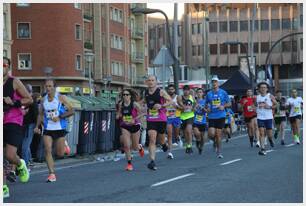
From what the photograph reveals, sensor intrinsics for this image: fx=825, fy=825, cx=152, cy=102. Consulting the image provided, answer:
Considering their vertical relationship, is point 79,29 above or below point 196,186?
above

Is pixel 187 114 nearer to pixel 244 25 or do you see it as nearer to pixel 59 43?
pixel 59 43

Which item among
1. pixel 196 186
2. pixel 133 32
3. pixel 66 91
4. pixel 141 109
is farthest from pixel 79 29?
pixel 196 186

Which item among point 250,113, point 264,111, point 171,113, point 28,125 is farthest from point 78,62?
point 28,125

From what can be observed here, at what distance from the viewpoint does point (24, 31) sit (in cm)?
6128

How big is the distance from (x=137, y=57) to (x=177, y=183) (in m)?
71.2

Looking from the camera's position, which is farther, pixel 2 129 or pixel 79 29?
pixel 79 29

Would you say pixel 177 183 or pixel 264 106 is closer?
pixel 177 183

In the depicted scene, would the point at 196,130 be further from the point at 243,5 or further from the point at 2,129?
the point at 243,5

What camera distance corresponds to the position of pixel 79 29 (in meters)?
63.9

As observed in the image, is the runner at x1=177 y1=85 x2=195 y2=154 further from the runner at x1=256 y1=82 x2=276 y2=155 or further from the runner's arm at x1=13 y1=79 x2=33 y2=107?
the runner's arm at x1=13 y1=79 x2=33 y2=107

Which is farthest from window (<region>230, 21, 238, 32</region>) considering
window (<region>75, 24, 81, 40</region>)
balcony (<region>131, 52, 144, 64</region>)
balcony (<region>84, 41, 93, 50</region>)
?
window (<region>75, 24, 81, 40</region>)

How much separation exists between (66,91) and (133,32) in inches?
830

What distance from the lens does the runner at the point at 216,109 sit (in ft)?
58.4

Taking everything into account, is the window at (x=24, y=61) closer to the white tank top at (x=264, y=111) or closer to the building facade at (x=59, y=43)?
the building facade at (x=59, y=43)
